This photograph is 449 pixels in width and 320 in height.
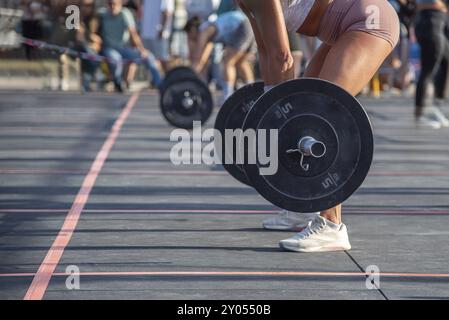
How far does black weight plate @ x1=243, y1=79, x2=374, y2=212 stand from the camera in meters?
6.42

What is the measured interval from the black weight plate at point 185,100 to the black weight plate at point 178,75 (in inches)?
1.4

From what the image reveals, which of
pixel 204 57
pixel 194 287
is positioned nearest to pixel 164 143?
pixel 204 57

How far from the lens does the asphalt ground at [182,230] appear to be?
574 centimetres

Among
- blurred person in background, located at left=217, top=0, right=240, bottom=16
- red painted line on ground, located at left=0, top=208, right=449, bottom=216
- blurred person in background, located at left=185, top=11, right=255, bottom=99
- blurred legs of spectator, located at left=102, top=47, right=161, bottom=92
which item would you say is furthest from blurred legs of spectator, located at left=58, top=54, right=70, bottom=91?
red painted line on ground, located at left=0, top=208, right=449, bottom=216

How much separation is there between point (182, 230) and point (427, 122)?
834cm

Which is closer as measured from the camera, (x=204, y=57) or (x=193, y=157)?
(x=193, y=157)

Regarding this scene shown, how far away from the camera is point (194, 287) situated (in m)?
5.68

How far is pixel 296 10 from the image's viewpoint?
6547mm

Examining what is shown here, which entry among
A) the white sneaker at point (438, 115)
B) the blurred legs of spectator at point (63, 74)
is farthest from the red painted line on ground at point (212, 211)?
the blurred legs of spectator at point (63, 74)

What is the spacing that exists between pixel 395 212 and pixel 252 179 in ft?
6.81

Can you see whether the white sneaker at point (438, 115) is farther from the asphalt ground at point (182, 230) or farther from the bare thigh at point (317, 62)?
the bare thigh at point (317, 62)
